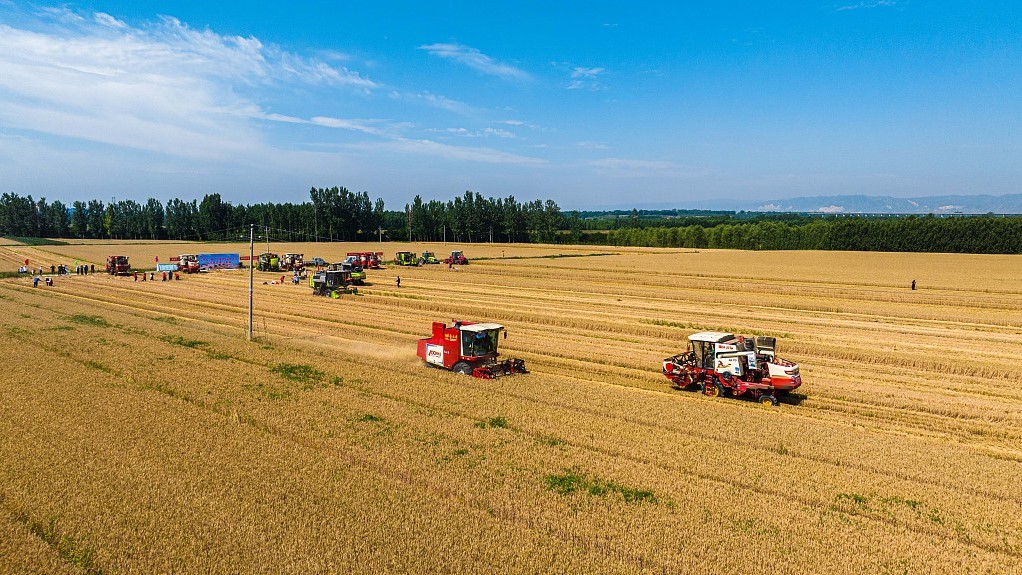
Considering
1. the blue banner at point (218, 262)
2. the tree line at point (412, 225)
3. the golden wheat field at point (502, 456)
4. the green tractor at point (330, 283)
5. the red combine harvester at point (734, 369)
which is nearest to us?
the golden wheat field at point (502, 456)

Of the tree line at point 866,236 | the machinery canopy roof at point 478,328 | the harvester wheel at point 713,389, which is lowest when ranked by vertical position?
the harvester wheel at point 713,389

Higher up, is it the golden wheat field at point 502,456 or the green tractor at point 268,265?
the green tractor at point 268,265

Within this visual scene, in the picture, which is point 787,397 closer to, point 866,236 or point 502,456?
point 502,456

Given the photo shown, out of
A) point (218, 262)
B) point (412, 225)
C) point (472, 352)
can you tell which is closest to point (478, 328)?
point (472, 352)

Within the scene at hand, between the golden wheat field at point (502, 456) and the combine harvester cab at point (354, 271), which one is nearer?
the golden wheat field at point (502, 456)

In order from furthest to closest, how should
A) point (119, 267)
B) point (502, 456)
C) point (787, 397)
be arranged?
point (119, 267)
point (787, 397)
point (502, 456)

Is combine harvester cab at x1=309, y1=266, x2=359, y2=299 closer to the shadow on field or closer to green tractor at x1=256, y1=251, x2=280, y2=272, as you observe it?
green tractor at x1=256, y1=251, x2=280, y2=272

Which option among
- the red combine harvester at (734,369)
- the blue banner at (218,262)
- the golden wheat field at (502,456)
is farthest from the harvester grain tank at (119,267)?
the red combine harvester at (734,369)

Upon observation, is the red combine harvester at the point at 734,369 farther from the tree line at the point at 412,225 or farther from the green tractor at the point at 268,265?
the tree line at the point at 412,225
